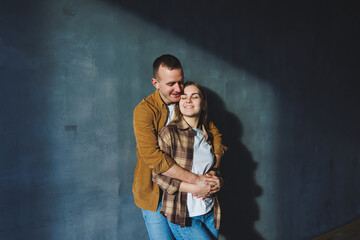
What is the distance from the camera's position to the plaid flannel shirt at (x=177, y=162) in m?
1.34

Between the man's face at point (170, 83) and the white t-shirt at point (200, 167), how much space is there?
26cm

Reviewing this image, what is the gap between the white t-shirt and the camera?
1.38 meters

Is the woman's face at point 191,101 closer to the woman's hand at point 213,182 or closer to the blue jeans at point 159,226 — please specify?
the woman's hand at point 213,182

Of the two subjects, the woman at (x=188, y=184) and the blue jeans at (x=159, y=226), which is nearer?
the woman at (x=188, y=184)

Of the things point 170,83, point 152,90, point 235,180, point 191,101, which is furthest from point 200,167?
point 235,180

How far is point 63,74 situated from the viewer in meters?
1.46

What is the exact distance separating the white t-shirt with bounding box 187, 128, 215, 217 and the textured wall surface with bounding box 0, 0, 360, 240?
0.51 m

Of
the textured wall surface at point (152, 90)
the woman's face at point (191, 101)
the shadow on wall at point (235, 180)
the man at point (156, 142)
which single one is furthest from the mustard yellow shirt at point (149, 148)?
the shadow on wall at point (235, 180)

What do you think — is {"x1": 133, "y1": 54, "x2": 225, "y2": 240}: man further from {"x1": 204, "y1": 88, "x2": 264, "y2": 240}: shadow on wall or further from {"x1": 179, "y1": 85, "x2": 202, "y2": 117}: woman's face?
{"x1": 204, "y1": 88, "x2": 264, "y2": 240}: shadow on wall

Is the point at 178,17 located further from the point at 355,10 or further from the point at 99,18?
the point at 355,10

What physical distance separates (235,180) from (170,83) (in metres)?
1.22

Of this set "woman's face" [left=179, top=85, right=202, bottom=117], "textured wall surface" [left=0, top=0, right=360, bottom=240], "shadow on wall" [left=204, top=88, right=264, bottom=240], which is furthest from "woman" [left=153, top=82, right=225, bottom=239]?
"shadow on wall" [left=204, top=88, right=264, bottom=240]

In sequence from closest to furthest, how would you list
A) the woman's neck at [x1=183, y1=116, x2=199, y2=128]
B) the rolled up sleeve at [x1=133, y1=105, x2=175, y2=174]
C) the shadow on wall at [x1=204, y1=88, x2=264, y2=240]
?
the rolled up sleeve at [x1=133, y1=105, x2=175, y2=174] → the woman's neck at [x1=183, y1=116, x2=199, y2=128] → the shadow on wall at [x1=204, y1=88, x2=264, y2=240]

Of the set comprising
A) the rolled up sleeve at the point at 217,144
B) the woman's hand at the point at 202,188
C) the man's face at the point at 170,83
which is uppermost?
the man's face at the point at 170,83
